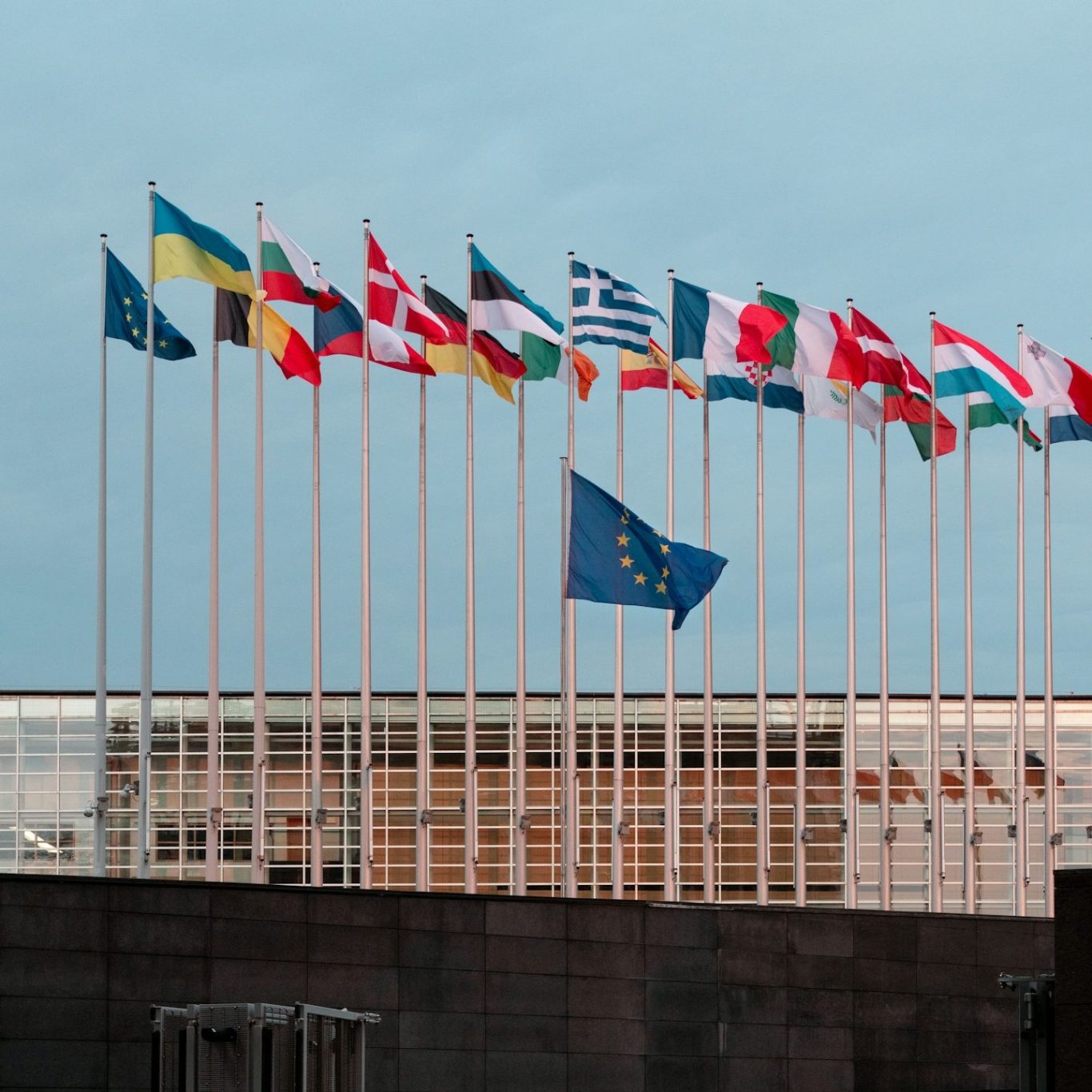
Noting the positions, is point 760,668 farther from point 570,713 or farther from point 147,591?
point 147,591

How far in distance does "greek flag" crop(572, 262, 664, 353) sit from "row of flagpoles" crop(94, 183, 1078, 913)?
0.04m

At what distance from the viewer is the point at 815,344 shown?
1486 inches

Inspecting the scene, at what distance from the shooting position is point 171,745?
52.3m

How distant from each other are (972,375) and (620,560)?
10060mm

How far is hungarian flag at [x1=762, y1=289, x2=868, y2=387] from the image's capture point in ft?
123

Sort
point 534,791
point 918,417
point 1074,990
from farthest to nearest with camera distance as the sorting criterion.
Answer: point 534,791
point 918,417
point 1074,990

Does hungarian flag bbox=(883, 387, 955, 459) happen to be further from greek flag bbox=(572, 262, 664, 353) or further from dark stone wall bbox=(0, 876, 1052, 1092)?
dark stone wall bbox=(0, 876, 1052, 1092)

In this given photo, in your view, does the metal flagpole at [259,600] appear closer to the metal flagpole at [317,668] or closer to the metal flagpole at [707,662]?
the metal flagpole at [317,668]

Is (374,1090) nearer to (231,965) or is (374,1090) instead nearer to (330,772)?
(231,965)

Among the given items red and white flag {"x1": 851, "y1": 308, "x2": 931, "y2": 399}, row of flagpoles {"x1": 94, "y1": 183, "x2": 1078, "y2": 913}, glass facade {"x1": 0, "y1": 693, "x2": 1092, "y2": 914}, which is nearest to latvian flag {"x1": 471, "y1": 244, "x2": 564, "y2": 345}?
row of flagpoles {"x1": 94, "y1": 183, "x2": 1078, "y2": 913}

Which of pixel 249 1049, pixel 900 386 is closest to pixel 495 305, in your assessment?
pixel 900 386

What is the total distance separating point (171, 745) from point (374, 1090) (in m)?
25.1

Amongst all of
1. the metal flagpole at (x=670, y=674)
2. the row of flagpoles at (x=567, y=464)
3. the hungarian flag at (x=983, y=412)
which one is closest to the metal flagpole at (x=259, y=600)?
the row of flagpoles at (x=567, y=464)

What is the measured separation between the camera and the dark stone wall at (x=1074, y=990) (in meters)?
16.7
